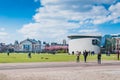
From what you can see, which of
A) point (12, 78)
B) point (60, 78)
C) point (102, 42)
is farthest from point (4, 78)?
point (102, 42)

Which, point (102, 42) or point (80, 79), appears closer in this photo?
point (80, 79)

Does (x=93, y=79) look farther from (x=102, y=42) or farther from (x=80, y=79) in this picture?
(x=102, y=42)

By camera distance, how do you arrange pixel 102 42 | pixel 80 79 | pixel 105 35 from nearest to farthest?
1. pixel 80 79
2. pixel 105 35
3. pixel 102 42

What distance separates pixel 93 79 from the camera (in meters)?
22.3

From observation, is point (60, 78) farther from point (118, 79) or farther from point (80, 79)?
point (118, 79)

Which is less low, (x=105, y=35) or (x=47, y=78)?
(x=105, y=35)

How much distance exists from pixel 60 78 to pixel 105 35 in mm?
152957

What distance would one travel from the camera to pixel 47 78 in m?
23.0

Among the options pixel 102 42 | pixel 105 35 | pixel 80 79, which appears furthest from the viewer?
pixel 102 42

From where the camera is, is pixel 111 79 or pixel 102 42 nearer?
pixel 111 79

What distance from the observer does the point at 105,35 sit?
6845 inches

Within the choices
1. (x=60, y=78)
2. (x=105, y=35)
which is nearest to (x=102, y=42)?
(x=105, y=35)

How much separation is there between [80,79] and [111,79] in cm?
217

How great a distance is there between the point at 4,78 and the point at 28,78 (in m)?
1.74
